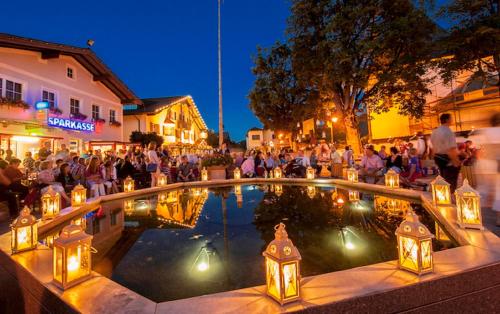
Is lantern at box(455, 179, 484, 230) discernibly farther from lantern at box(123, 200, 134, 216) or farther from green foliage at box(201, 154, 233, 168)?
green foliage at box(201, 154, 233, 168)

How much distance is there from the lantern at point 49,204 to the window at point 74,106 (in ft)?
47.7

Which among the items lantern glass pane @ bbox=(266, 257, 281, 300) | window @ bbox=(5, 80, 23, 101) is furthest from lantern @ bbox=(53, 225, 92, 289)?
window @ bbox=(5, 80, 23, 101)

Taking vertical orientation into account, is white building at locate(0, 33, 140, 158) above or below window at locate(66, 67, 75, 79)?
below

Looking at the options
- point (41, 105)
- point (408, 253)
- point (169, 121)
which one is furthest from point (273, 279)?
point (169, 121)

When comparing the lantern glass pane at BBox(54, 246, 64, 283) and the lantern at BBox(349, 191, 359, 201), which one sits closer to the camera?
the lantern glass pane at BBox(54, 246, 64, 283)

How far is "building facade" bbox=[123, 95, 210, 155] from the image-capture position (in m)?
25.2

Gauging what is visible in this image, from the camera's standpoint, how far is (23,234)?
2656mm

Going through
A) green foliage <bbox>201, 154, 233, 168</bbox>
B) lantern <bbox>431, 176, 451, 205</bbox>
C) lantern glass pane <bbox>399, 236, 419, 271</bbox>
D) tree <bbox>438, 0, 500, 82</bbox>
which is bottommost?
lantern glass pane <bbox>399, 236, 419, 271</bbox>

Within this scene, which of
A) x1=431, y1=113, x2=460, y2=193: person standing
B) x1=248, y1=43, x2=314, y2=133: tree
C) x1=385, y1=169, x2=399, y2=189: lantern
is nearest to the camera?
x1=431, y1=113, x2=460, y2=193: person standing

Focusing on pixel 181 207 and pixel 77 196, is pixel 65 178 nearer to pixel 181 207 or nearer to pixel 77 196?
pixel 77 196

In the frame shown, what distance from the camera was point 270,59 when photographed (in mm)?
22266

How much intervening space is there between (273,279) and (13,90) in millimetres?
16598

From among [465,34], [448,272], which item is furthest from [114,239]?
[465,34]

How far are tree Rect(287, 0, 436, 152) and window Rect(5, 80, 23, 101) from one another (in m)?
14.9
